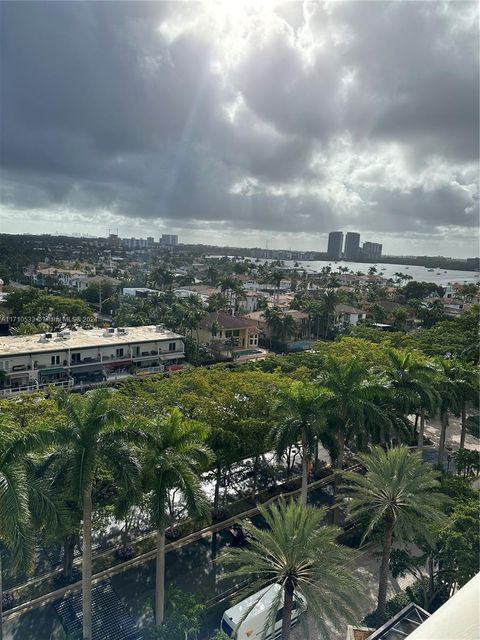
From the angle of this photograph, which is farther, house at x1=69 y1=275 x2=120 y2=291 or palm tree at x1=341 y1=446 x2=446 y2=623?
house at x1=69 y1=275 x2=120 y2=291

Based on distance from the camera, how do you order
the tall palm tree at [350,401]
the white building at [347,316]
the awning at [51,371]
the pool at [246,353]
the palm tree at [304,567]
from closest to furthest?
1. the palm tree at [304,567]
2. the tall palm tree at [350,401]
3. the awning at [51,371]
4. the pool at [246,353]
5. the white building at [347,316]

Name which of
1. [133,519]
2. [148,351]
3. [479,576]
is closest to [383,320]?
[148,351]

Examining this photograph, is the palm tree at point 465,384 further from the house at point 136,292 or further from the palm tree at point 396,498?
the house at point 136,292

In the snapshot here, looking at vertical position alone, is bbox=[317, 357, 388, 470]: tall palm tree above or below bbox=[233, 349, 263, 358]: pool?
above

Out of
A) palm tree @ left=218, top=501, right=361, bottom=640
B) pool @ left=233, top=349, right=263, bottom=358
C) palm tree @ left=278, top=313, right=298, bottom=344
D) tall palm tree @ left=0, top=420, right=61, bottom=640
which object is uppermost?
tall palm tree @ left=0, top=420, right=61, bottom=640

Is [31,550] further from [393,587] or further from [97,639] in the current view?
[393,587]

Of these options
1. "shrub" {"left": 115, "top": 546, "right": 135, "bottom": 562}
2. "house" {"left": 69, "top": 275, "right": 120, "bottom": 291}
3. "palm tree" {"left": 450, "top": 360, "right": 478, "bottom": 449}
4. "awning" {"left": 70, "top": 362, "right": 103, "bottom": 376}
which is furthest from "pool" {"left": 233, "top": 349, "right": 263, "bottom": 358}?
"house" {"left": 69, "top": 275, "right": 120, "bottom": 291}

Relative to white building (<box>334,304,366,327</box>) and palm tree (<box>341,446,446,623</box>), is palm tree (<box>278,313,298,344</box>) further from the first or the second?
palm tree (<box>341,446,446,623</box>)

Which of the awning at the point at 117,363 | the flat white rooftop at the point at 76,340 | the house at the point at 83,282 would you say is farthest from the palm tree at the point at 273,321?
the house at the point at 83,282
